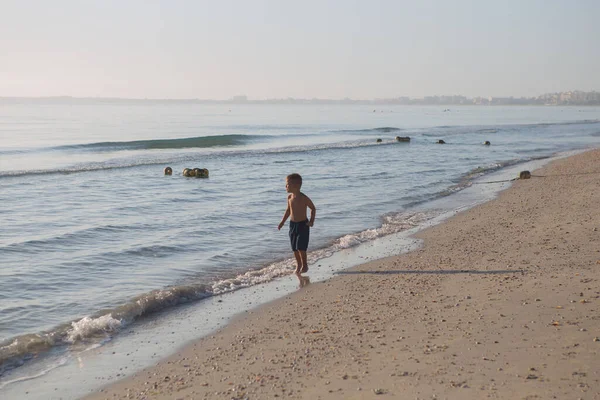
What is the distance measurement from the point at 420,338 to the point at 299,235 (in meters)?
3.88

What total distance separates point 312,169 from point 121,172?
796 centimetres

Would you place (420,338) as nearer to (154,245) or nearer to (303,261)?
(303,261)

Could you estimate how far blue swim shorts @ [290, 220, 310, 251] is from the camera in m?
9.34

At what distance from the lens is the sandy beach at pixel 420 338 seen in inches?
184

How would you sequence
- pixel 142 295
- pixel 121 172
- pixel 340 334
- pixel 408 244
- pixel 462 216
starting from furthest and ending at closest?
pixel 121 172 → pixel 462 216 → pixel 408 244 → pixel 142 295 → pixel 340 334

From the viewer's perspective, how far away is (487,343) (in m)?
5.43

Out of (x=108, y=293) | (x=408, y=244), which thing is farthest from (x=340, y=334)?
(x=408, y=244)

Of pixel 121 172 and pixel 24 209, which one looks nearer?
pixel 24 209

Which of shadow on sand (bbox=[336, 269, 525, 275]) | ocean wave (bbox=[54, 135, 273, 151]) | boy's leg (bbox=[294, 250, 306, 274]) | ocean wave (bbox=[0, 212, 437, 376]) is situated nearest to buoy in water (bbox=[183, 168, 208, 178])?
ocean wave (bbox=[0, 212, 437, 376])

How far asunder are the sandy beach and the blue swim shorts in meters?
0.71

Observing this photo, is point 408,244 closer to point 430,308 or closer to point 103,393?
point 430,308

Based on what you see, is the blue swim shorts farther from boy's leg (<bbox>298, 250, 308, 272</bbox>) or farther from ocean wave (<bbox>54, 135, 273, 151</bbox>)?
ocean wave (<bbox>54, 135, 273, 151</bbox>)

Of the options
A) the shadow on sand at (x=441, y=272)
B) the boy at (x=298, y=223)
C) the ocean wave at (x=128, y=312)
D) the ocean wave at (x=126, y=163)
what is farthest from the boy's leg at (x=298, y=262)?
the ocean wave at (x=126, y=163)

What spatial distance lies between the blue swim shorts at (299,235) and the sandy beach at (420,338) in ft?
2.34
